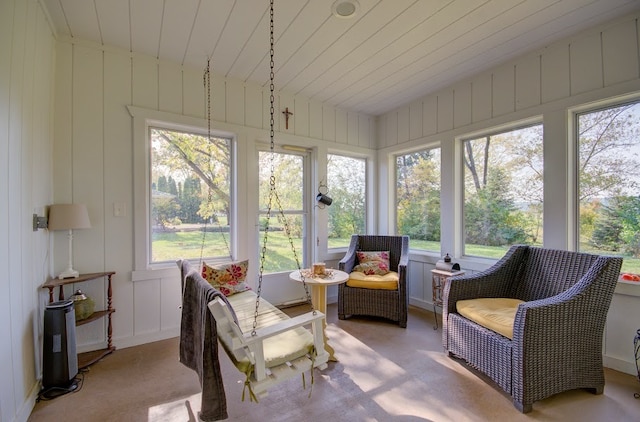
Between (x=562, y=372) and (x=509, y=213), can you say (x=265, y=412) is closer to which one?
(x=562, y=372)

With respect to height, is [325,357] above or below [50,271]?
below

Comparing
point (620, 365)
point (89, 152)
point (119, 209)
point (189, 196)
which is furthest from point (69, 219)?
point (620, 365)

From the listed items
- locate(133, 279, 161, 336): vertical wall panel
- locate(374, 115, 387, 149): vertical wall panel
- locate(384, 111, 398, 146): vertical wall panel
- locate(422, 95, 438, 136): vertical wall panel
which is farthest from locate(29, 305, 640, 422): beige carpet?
locate(374, 115, 387, 149): vertical wall panel

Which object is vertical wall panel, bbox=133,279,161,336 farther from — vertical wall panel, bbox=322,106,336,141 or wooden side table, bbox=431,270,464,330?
wooden side table, bbox=431,270,464,330

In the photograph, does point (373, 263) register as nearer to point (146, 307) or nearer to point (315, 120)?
point (315, 120)

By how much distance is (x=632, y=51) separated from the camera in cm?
218

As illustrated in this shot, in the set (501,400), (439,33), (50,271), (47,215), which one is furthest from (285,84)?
(501,400)

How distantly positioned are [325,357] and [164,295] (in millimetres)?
1996

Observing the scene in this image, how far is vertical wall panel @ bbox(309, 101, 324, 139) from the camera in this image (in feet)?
12.5

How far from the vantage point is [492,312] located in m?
2.18

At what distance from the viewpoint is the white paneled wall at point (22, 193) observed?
61.0 inches

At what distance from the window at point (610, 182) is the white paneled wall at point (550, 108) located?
13 cm

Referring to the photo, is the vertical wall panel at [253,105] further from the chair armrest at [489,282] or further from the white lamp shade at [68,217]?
the chair armrest at [489,282]

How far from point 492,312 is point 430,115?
2.45 metres
